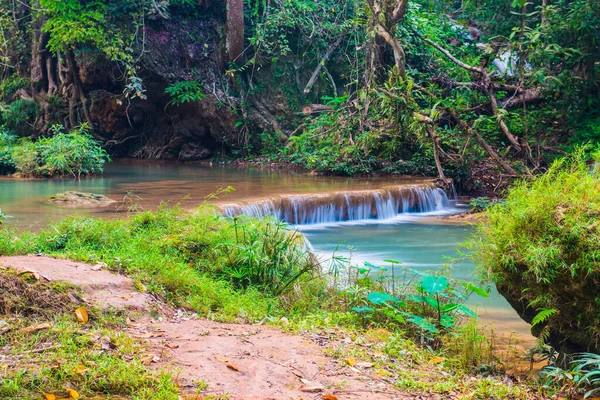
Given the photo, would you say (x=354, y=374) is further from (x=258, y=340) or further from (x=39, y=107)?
(x=39, y=107)

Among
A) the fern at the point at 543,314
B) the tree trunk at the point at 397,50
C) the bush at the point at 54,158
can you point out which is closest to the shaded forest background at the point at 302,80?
the tree trunk at the point at 397,50

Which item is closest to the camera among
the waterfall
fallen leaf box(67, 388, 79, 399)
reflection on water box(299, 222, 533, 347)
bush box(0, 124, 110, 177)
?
fallen leaf box(67, 388, 79, 399)

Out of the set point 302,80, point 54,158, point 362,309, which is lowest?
point 362,309

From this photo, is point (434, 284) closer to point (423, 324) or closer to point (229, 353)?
point (423, 324)

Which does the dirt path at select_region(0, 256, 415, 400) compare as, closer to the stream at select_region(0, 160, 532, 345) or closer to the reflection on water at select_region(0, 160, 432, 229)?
the stream at select_region(0, 160, 532, 345)

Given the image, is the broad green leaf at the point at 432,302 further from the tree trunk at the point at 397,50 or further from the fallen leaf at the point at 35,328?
the tree trunk at the point at 397,50

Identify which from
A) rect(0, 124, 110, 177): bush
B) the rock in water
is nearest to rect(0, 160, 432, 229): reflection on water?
the rock in water

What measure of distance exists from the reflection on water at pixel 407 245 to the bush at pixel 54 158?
21.5 ft

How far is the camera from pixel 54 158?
561 inches

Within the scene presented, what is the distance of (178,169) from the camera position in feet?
55.2

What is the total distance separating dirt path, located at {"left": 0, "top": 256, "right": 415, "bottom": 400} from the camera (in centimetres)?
347

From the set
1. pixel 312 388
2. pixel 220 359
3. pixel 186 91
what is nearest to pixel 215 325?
pixel 220 359

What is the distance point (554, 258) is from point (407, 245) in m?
5.09

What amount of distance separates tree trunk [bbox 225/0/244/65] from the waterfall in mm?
8416
